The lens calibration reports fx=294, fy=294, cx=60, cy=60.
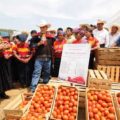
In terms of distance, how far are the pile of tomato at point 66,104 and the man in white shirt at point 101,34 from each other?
3813mm

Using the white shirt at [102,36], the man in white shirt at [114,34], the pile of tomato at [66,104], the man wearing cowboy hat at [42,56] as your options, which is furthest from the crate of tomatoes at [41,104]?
the man in white shirt at [114,34]

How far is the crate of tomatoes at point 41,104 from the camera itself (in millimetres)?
5264

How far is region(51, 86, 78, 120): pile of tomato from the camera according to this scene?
5.33m

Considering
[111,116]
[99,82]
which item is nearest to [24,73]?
[99,82]

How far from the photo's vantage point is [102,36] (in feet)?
30.8

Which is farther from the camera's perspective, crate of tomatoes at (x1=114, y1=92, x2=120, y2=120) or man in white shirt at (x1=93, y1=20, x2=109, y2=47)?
man in white shirt at (x1=93, y1=20, x2=109, y2=47)

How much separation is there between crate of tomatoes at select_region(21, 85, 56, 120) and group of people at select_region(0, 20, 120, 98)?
7.62 feet

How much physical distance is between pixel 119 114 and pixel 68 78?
6.37ft

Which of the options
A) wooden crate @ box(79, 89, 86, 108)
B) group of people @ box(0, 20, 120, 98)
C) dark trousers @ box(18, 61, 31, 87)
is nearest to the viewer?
wooden crate @ box(79, 89, 86, 108)

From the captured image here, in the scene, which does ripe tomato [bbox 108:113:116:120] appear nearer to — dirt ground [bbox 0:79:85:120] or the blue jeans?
dirt ground [bbox 0:79:85:120]

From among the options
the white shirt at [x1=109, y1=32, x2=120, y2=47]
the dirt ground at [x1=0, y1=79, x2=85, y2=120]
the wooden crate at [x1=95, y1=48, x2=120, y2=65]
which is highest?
the white shirt at [x1=109, y1=32, x2=120, y2=47]

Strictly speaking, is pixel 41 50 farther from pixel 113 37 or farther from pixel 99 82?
pixel 99 82

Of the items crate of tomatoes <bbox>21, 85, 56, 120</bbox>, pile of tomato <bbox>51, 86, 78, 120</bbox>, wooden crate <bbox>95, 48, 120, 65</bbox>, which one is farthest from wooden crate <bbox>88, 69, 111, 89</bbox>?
wooden crate <bbox>95, 48, 120, 65</bbox>

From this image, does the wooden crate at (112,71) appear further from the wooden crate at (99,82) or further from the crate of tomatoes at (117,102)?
the crate of tomatoes at (117,102)
